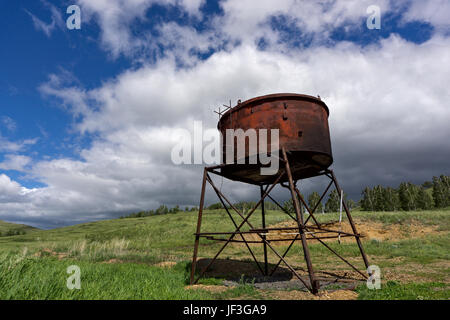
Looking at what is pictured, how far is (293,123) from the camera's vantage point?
9305 millimetres

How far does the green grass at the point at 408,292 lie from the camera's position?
22.4ft

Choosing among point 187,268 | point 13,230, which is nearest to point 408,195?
point 187,268

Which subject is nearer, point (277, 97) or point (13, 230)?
point (277, 97)

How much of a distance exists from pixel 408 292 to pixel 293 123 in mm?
5986

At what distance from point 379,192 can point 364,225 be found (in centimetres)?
5628

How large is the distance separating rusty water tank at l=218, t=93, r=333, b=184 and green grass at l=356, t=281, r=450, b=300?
450 centimetres

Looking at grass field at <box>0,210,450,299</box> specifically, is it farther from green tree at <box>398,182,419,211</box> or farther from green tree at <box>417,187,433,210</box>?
green tree at <box>417,187,433,210</box>

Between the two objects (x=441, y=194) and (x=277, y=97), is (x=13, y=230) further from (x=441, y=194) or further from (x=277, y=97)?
(x=441, y=194)

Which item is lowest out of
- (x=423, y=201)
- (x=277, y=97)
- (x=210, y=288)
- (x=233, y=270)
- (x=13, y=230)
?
(x=13, y=230)

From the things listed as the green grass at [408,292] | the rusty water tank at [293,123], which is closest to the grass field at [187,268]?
the green grass at [408,292]

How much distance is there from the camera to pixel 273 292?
823 centimetres

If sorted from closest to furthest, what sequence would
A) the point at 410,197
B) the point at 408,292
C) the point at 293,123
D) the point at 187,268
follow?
the point at 408,292 → the point at 293,123 → the point at 187,268 → the point at 410,197
